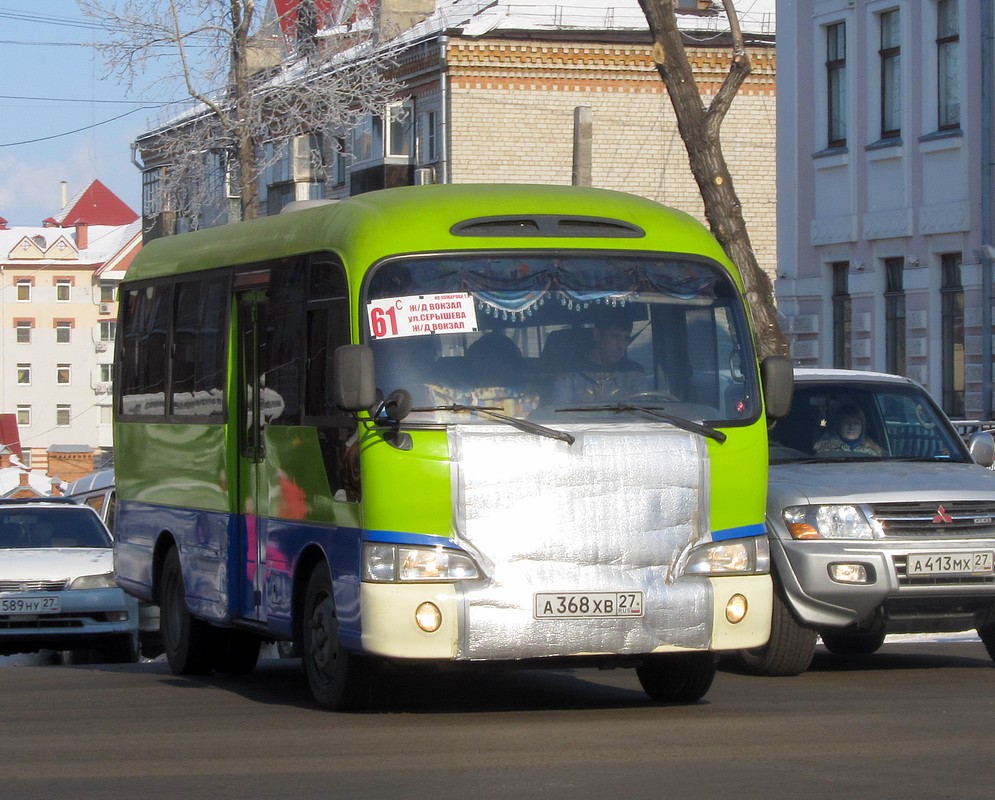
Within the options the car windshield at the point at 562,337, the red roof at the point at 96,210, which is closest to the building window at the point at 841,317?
the car windshield at the point at 562,337

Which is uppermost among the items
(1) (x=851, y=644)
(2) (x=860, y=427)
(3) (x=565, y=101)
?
(3) (x=565, y=101)

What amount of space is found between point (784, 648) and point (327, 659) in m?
3.13

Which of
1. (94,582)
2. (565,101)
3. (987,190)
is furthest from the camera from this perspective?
(565,101)

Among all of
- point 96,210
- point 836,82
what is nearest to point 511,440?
point 836,82

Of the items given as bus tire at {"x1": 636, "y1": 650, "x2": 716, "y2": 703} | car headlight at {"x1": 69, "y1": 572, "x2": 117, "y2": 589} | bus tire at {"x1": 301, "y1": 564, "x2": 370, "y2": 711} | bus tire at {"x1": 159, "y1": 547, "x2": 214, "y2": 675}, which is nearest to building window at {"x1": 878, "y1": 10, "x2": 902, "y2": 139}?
car headlight at {"x1": 69, "y1": 572, "x2": 117, "y2": 589}

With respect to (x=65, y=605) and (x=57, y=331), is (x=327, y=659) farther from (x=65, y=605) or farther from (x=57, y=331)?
(x=57, y=331)

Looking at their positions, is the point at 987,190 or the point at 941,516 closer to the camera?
the point at 941,516

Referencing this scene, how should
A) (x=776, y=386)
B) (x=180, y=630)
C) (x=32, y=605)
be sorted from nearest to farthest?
(x=776, y=386) → (x=180, y=630) → (x=32, y=605)

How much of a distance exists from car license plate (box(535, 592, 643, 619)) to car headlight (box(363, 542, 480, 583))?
349 mm

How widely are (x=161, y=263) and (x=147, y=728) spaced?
4.66m

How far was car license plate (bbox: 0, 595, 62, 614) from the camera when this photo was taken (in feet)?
55.6

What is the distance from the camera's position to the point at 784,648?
12.4m

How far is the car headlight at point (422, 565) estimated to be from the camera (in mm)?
9812

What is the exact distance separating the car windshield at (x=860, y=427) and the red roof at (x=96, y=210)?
374ft
